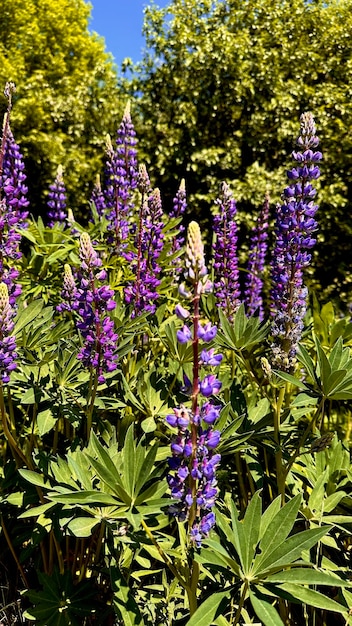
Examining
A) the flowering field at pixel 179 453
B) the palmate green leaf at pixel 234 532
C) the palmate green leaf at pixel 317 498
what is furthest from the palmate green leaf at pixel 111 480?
the palmate green leaf at pixel 317 498

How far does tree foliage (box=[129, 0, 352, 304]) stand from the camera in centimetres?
854

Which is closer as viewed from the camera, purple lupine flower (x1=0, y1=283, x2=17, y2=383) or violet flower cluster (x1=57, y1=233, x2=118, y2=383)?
purple lupine flower (x1=0, y1=283, x2=17, y2=383)

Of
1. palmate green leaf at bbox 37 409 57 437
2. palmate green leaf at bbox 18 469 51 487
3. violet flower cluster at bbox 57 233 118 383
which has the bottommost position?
palmate green leaf at bbox 18 469 51 487

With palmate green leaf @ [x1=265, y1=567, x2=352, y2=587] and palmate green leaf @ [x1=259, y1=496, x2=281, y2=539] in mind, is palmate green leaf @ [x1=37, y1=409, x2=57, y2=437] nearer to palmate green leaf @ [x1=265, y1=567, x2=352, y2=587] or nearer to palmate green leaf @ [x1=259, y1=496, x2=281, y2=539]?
palmate green leaf @ [x1=259, y1=496, x2=281, y2=539]

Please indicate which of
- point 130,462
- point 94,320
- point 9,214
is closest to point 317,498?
point 130,462

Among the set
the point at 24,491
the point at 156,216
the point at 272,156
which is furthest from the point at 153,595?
the point at 272,156

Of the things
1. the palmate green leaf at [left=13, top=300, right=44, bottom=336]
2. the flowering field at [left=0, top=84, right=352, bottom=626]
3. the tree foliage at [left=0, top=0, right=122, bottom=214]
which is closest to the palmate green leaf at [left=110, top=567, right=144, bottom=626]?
the flowering field at [left=0, top=84, right=352, bottom=626]

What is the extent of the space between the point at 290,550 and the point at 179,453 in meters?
0.37

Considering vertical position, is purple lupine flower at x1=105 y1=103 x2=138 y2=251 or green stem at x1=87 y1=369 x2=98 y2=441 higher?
purple lupine flower at x1=105 y1=103 x2=138 y2=251

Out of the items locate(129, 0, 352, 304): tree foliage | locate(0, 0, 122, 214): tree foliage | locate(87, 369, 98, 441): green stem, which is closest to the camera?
locate(87, 369, 98, 441): green stem

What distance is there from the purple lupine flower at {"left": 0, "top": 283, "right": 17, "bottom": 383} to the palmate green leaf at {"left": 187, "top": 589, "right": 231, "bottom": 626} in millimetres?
921

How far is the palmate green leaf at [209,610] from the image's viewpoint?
1240 mm

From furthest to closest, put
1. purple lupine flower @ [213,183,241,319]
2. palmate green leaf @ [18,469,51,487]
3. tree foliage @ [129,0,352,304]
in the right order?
1. tree foliage @ [129,0,352,304]
2. purple lupine flower @ [213,183,241,319]
3. palmate green leaf @ [18,469,51,487]

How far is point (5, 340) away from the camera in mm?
1765
